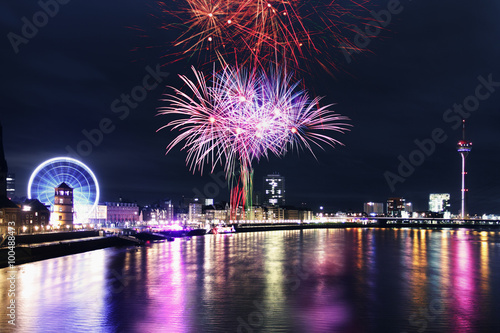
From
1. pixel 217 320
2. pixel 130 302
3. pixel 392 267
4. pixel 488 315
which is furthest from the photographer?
pixel 392 267

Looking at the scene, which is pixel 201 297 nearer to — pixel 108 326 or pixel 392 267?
pixel 108 326

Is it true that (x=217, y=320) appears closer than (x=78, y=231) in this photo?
Yes

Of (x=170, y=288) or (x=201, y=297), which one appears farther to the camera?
(x=170, y=288)

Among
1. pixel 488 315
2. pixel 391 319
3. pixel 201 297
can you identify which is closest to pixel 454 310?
pixel 488 315

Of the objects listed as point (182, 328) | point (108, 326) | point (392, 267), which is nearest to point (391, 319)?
point (182, 328)

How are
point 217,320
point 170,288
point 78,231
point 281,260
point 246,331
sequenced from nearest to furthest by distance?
point 246,331 < point 217,320 < point 170,288 < point 281,260 < point 78,231

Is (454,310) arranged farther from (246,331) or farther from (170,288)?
(170,288)
